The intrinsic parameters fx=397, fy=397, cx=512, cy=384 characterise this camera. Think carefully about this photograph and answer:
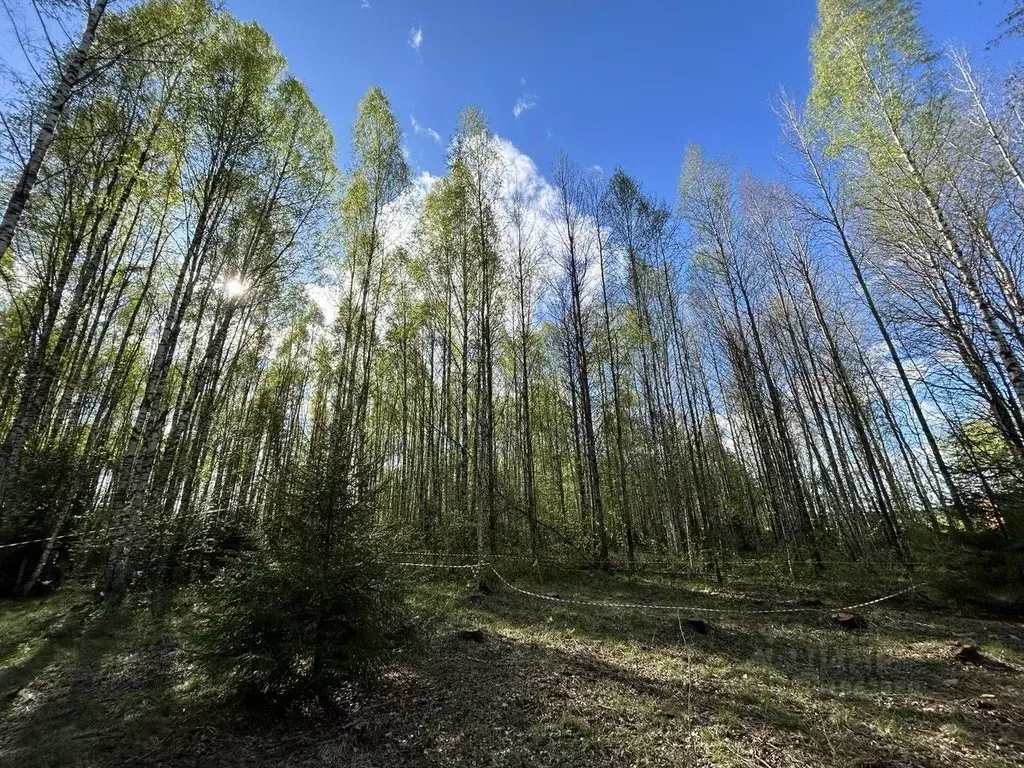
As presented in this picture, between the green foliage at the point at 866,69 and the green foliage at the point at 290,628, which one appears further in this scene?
the green foliage at the point at 866,69

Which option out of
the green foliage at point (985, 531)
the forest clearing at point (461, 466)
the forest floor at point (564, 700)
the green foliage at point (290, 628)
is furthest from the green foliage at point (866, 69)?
the green foliage at point (290, 628)

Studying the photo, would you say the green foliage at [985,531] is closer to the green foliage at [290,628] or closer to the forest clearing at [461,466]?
the forest clearing at [461,466]

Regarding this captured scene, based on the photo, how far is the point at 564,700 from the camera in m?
3.61

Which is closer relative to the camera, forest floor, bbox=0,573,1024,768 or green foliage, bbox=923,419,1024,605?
forest floor, bbox=0,573,1024,768

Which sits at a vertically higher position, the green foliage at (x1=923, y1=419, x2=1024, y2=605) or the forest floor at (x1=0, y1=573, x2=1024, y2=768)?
the green foliage at (x1=923, y1=419, x2=1024, y2=605)

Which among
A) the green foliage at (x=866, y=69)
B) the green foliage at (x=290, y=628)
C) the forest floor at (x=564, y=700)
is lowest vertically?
the forest floor at (x=564, y=700)

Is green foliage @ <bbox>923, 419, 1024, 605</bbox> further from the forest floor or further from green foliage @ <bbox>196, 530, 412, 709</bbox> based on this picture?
green foliage @ <bbox>196, 530, 412, 709</bbox>

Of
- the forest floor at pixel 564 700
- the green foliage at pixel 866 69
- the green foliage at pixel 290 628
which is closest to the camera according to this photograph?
the forest floor at pixel 564 700

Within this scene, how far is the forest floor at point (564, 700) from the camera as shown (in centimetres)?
284

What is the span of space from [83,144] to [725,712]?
12.2m

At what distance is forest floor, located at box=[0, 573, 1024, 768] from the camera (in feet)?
9.32

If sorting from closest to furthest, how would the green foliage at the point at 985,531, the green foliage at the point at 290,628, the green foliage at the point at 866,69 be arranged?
the green foliage at the point at 290,628
the green foliage at the point at 985,531
the green foliage at the point at 866,69

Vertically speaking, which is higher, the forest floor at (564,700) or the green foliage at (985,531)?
the green foliage at (985,531)

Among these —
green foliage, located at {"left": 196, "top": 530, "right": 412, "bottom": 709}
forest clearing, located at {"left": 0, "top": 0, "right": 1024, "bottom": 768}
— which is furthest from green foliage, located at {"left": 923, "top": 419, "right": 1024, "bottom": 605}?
green foliage, located at {"left": 196, "top": 530, "right": 412, "bottom": 709}
